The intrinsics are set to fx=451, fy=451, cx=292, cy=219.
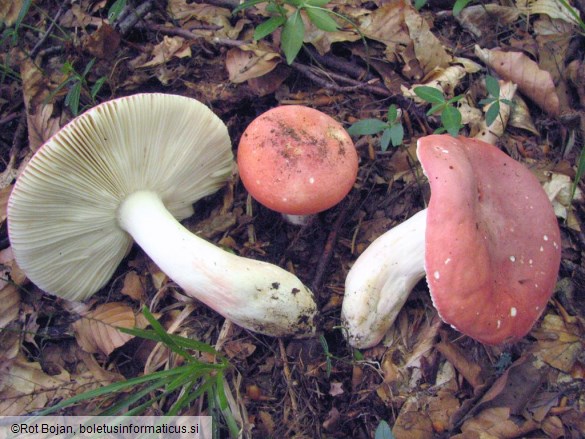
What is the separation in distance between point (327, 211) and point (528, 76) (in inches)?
61.1

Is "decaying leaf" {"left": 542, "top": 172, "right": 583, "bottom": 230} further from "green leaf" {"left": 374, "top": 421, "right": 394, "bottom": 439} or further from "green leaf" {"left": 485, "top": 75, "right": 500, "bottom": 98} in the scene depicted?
"green leaf" {"left": 374, "top": 421, "right": 394, "bottom": 439}

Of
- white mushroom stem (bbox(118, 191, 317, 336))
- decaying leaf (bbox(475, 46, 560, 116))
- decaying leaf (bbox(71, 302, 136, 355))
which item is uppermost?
decaying leaf (bbox(475, 46, 560, 116))

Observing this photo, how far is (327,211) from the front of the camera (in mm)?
2725

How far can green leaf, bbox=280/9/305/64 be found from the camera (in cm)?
252

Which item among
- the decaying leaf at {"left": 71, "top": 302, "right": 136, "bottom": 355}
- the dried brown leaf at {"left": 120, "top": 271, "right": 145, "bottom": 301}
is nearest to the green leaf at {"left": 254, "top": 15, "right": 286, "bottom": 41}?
the dried brown leaf at {"left": 120, "top": 271, "right": 145, "bottom": 301}

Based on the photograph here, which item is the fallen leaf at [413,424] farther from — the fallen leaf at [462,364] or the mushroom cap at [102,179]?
the mushroom cap at [102,179]

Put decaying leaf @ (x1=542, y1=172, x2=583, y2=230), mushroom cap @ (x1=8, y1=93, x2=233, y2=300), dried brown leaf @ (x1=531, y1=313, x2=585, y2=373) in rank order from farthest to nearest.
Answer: decaying leaf @ (x1=542, y1=172, x2=583, y2=230)
dried brown leaf @ (x1=531, y1=313, x2=585, y2=373)
mushroom cap @ (x1=8, y1=93, x2=233, y2=300)

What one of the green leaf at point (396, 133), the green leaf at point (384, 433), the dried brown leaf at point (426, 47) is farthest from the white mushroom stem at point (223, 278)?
the dried brown leaf at point (426, 47)

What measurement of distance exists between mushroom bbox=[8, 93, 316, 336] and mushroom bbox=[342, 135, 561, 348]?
0.39 metres

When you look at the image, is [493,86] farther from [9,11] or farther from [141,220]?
[9,11]

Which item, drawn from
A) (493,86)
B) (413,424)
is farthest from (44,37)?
(413,424)

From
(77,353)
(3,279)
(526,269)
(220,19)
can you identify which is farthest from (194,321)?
(220,19)

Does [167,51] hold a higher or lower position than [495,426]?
higher

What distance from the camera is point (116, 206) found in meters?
2.37
